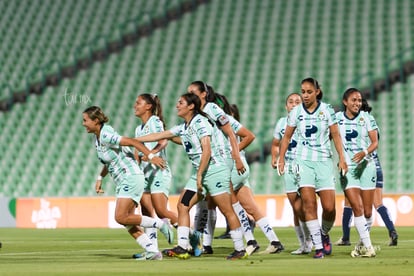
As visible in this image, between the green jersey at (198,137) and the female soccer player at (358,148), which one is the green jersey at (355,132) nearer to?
the female soccer player at (358,148)

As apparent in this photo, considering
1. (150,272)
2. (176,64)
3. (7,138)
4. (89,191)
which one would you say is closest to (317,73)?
(176,64)

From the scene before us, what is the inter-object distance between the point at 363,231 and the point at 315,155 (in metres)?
1.13

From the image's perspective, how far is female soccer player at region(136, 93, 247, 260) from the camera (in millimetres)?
12164

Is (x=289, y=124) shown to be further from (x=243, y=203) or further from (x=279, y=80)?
(x=279, y=80)

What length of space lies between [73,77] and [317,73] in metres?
7.64

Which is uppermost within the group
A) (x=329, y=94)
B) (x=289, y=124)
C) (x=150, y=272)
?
(x=329, y=94)

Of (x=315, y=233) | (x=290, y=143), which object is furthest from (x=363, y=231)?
(x=290, y=143)

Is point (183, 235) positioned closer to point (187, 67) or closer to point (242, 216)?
point (242, 216)

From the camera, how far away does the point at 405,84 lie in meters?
27.8

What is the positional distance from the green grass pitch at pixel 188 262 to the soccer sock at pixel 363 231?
26 centimetres

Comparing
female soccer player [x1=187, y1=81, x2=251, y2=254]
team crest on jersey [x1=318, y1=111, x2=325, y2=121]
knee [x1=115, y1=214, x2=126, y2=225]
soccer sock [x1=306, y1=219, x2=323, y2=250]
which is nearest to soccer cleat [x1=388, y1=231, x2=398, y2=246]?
female soccer player [x1=187, y1=81, x2=251, y2=254]

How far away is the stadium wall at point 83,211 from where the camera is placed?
24.3 metres

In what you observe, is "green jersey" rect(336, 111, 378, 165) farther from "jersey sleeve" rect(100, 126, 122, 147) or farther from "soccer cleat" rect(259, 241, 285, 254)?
"jersey sleeve" rect(100, 126, 122, 147)

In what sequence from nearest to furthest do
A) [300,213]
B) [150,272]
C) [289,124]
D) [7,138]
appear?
[150,272] → [289,124] → [300,213] → [7,138]
